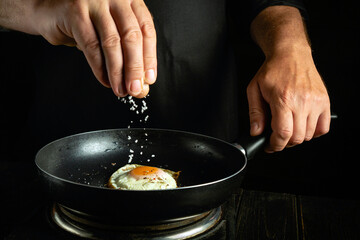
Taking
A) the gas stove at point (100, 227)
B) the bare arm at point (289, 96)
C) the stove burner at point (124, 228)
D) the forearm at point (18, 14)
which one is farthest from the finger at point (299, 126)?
the forearm at point (18, 14)

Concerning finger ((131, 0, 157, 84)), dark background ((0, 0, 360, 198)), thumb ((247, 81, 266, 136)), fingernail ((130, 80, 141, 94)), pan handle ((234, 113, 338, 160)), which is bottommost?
dark background ((0, 0, 360, 198))

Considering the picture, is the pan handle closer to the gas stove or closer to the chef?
the chef

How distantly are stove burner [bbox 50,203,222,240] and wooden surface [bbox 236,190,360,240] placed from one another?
0.60 ft

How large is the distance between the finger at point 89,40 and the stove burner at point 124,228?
1.46 feet

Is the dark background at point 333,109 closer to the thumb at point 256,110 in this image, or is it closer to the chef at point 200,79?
the chef at point 200,79

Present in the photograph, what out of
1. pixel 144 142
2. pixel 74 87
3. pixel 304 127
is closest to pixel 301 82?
pixel 304 127

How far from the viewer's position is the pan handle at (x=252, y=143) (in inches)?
52.4

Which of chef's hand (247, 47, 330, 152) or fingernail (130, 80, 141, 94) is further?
chef's hand (247, 47, 330, 152)

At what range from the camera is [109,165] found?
1520 millimetres

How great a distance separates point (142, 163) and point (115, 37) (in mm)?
665

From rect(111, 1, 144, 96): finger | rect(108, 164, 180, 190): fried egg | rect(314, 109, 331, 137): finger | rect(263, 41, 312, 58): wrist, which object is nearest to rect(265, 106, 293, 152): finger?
rect(314, 109, 331, 137): finger

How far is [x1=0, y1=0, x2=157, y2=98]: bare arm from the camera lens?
105cm

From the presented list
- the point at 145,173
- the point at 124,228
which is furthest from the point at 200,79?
the point at 124,228

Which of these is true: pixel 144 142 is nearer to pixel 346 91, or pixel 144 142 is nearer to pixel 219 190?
pixel 219 190
